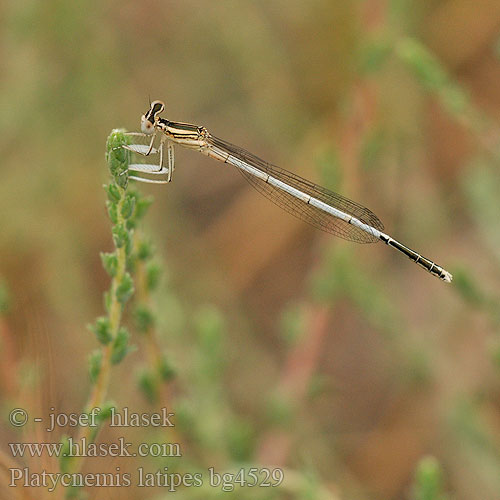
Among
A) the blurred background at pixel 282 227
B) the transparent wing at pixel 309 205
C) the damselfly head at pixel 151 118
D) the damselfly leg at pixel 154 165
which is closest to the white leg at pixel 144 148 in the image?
the damselfly leg at pixel 154 165

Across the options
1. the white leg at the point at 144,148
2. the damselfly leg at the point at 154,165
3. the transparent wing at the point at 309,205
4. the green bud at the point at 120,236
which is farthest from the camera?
the transparent wing at the point at 309,205

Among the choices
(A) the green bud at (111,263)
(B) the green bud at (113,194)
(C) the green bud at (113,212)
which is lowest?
(A) the green bud at (111,263)

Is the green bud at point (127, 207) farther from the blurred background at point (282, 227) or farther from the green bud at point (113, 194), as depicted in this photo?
the blurred background at point (282, 227)

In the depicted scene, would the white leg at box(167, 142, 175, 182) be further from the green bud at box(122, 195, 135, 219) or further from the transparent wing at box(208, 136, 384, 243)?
the green bud at box(122, 195, 135, 219)

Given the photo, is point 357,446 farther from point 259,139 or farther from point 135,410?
point 259,139

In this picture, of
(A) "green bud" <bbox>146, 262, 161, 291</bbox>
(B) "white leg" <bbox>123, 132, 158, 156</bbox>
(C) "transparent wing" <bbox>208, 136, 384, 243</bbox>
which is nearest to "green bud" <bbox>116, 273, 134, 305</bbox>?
(A) "green bud" <bbox>146, 262, 161, 291</bbox>

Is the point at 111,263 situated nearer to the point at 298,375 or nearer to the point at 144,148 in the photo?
the point at 144,148

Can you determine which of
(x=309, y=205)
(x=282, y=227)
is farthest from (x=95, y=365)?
(x=282, y=227)
